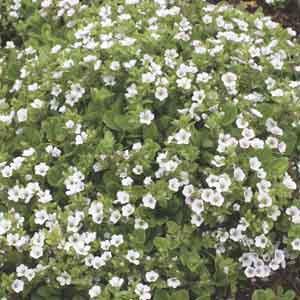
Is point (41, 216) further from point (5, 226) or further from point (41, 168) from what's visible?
point (41, 168)

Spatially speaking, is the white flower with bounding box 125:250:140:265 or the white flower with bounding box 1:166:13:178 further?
the white flower with bounding box 1:166:13:178

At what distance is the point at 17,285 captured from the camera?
129 inches

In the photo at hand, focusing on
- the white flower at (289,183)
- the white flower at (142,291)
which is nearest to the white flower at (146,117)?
the white flower at (289,183)

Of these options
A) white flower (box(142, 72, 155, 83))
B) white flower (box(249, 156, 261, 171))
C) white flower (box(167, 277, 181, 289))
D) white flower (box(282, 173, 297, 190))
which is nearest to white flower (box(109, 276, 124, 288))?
white flower (box(167, 277, 181, 289))

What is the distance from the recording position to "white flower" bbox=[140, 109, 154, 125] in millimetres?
3557

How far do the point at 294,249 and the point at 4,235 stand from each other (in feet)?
4.81

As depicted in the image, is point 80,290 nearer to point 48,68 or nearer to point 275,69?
point 48,68

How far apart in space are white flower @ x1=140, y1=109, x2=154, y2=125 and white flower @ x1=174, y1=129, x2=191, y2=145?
0.61 ft

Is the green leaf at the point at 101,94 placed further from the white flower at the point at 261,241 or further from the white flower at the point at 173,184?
the white flower at the point at 261,241

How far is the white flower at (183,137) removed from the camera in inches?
135

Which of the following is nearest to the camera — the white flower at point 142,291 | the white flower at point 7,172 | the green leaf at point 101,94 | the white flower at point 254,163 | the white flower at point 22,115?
the white flower at point 142,291

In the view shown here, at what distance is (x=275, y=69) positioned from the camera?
399 centimetres

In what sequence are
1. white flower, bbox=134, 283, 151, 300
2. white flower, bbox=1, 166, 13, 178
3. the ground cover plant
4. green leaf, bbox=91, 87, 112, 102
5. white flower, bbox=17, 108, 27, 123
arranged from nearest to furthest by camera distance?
white flower, bbox=134, 283, 151, 300
the ground cover plant
white flower, bbox=1, 166, 13, 178
green leaf, bbox=91, 87, 112, 102
white flower, bbox=17, 108, 27, 123

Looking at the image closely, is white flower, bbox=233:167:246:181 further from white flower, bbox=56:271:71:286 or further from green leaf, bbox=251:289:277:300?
white flower, bbox=56:271:71:286
